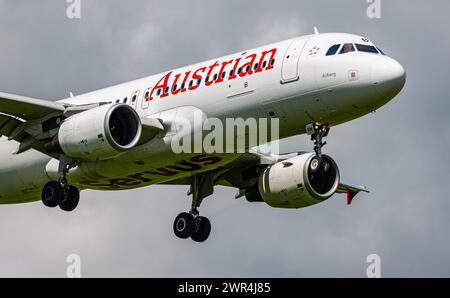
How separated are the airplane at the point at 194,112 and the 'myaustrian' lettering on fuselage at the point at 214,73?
0.05m

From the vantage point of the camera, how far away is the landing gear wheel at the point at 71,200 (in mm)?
48344

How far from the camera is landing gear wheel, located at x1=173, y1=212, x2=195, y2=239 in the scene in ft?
173

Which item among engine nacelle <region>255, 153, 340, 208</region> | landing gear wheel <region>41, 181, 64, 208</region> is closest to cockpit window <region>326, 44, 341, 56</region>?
engine nacelle <region>255, 153, 340, 208</region>

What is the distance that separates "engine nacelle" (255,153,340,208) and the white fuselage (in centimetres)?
276

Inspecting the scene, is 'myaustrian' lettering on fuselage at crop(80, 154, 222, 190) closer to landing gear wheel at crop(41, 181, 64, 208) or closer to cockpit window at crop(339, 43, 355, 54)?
landing gear wheel at crop(41, 181, 64, 208)

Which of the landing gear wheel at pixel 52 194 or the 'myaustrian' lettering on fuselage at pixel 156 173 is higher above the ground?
the 'myaustrian' lettering on fuselage at pixel 156 173

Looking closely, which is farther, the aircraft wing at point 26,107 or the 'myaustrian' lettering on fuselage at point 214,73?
the aircraft wing at point 26,107

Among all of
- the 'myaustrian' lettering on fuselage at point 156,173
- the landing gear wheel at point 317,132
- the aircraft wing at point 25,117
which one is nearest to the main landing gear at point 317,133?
the landing gear wheel at point 317,132

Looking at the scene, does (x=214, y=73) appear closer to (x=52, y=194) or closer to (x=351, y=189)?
(x=52, y=194)

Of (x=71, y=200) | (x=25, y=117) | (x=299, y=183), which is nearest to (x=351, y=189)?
(x=299, y=183)

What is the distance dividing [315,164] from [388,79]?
17.2 feet

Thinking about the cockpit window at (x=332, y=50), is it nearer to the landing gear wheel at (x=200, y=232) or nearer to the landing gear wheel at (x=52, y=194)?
the landing gear wheel at (x=200, y=232)
